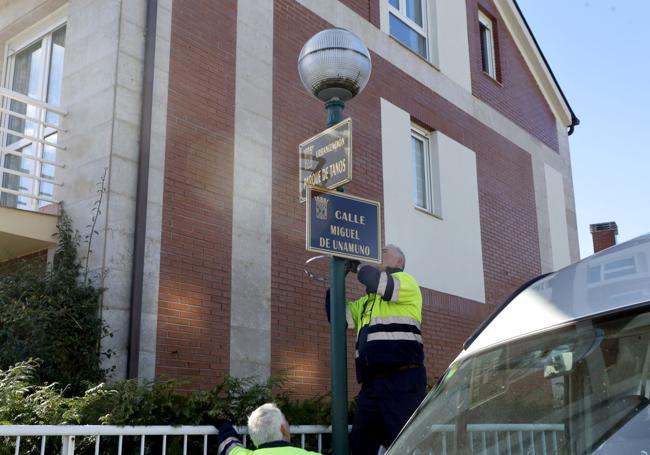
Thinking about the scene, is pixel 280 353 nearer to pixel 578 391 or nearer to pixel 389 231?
pixel 389 231

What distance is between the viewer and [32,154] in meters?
9.05

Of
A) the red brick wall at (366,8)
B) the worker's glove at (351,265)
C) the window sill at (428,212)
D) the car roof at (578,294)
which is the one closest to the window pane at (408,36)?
the red brick wall at (366,8)

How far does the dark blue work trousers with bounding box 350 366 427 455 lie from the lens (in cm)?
516

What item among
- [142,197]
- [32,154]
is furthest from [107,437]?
[32,154]

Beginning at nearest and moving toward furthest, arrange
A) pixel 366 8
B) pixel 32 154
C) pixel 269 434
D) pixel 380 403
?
pixel 269 434 → pixel 380 403 → pixel 32 154 → pixel 366 8

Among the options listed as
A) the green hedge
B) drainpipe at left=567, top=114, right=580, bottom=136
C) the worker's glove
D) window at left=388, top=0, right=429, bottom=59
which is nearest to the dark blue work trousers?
the green hedge

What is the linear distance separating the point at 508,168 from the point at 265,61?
6.44m

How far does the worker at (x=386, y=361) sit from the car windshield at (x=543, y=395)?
1.97 m

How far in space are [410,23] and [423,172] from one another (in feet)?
8.66

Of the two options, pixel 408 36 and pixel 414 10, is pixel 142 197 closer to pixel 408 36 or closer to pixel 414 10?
pixel 408 36

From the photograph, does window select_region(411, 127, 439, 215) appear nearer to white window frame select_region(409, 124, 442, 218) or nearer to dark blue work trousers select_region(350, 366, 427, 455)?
white window frame select_region(409, 124, 442, 218)

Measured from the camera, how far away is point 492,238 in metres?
13.1

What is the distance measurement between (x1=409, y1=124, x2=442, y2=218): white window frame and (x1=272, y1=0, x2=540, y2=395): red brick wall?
0.20 meters

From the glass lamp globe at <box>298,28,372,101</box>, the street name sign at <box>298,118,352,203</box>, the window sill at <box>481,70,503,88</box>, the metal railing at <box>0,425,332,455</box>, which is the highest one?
the window sill at <box>481,70,503,88</box>
